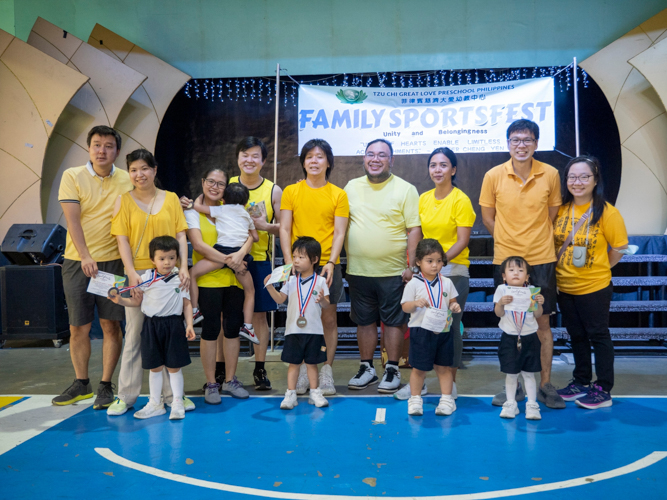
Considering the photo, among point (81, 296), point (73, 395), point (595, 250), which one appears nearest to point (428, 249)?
point (595, 250)

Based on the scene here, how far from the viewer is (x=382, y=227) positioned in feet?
12.3

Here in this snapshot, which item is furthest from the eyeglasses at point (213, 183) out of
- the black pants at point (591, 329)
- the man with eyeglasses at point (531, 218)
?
the black pants at point (591, 329)

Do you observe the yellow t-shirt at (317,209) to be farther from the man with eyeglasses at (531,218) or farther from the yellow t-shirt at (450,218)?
the man with eyeglasses at (531,218)

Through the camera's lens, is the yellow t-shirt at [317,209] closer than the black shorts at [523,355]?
No

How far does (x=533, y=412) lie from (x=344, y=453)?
124 centimetres

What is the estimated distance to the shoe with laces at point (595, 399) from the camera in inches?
133

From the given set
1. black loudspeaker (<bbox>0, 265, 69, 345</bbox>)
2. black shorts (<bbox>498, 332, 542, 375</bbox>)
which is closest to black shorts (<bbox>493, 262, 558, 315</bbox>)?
black shorts (<bbox>498, 332, 542, 375</bbox>)

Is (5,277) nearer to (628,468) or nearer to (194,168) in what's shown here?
(194,168)

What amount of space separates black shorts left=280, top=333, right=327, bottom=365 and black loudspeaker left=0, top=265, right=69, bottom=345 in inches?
136

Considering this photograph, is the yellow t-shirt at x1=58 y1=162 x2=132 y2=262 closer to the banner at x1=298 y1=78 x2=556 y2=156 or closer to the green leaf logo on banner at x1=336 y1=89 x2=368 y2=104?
the banner at x1=298 y1=78 x2=556 y2=156

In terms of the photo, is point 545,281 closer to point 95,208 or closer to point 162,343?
point 162,343

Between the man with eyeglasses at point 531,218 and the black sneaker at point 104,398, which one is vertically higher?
the man with eyeglasses at point 531,218

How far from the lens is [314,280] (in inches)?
137

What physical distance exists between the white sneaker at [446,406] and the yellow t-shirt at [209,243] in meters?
1.59
